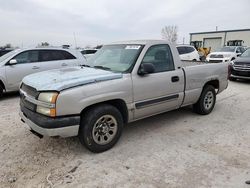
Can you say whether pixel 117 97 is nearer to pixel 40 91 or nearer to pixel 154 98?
pixel 154 98

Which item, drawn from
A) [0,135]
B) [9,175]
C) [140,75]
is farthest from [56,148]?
[140,75]

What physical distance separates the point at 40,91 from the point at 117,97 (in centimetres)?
116

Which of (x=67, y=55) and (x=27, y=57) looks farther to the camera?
(x=67, y=55)

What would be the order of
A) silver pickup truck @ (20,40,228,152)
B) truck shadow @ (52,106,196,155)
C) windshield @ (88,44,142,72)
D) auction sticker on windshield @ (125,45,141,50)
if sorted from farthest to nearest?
auction sticker on windshield @ (125,45,141,50), windshield @ (88,44,142,72), truck shadow @ (52,106,196,155), silver pickup truck @ (20,40,228,152)

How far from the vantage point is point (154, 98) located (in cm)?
411

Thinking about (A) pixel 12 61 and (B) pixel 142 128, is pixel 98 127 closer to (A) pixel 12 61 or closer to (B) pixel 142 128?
(B) pixel 142 128

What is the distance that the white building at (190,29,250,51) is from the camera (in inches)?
1521

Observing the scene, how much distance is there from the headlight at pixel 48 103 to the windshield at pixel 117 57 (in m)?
1.28

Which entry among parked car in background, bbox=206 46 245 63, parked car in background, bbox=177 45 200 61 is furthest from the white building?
parked car in background, bbox=177 45 200 61

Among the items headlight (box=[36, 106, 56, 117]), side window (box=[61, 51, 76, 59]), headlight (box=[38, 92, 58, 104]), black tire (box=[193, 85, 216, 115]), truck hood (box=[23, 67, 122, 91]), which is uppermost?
side window (box=[61, 51, 76, 59])

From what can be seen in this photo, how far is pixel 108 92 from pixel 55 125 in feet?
3.02

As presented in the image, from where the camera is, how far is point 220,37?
4119cm

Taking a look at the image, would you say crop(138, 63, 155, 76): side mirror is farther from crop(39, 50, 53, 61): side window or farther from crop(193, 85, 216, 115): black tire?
crop(39, 50, 53, 61): side window

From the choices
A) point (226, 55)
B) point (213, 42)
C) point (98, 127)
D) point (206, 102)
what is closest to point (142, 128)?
point (98, 127)
